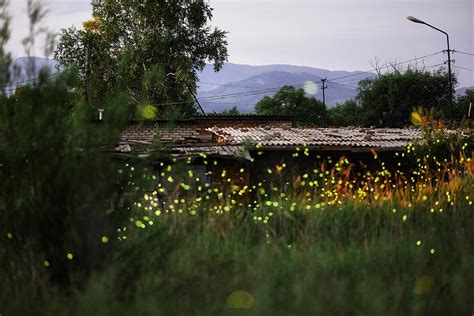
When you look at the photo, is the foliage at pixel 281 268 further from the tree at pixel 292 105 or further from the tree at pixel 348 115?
the tree at pixel 292 105

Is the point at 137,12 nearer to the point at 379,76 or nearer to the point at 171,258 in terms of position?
the point at 171,258

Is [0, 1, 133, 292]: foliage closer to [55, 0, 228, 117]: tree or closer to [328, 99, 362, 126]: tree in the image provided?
[55, 0, 228, 117]: tree

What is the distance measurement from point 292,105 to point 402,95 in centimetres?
1145

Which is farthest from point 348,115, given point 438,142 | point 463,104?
point 438,142

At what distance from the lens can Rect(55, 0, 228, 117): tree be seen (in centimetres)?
2758

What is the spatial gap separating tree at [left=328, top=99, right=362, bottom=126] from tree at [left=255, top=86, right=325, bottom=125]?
63.2 inches

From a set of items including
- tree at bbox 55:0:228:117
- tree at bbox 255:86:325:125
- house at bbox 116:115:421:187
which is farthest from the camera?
tree at bbox 255:86:325:125

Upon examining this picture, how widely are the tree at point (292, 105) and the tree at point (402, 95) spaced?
17.6 ft

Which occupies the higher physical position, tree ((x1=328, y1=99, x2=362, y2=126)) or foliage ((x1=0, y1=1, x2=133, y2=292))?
tree ((x1=328, y1=99, x2=362, y2=126))

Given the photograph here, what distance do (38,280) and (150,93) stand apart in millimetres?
23854

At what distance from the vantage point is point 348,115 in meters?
56.1

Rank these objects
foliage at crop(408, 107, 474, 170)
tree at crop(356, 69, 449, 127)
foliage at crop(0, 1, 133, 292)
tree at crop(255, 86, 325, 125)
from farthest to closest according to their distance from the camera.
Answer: tree at crop(255, 86, 325, 125)
tree at crop(356, 69, 449, 127)
foliage at crop(408, 107, 474, 170)
foliage at crop(0, 1, 133, 292)

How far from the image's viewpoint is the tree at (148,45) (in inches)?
1086

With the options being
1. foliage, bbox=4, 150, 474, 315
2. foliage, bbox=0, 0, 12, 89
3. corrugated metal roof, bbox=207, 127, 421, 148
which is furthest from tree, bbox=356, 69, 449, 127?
foliage, bbox=0, 0, 12, 89
